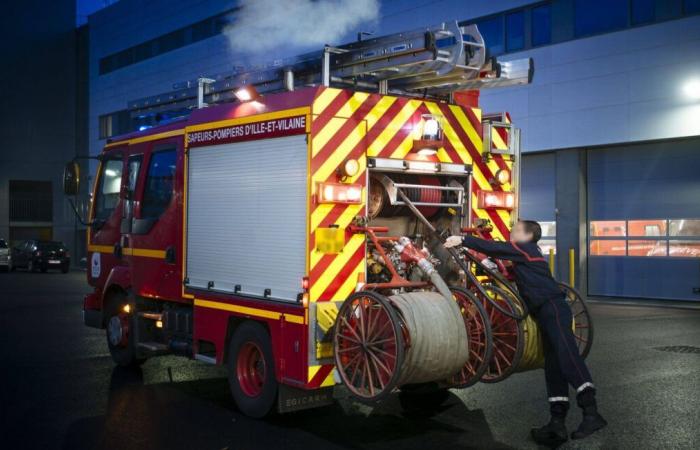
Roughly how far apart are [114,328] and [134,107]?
293 cm

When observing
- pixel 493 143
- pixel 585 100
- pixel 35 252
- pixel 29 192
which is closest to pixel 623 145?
pixel 585 100

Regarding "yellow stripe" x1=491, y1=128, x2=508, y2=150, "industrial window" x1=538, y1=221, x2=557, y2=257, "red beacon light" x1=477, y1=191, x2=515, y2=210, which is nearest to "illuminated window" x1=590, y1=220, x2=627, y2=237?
"industrial window" x1=538, y1=221, x2=557, y2=257

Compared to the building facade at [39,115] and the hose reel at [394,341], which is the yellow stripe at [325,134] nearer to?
the hose reel at [394,341]

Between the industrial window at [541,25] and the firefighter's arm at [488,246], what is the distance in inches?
704

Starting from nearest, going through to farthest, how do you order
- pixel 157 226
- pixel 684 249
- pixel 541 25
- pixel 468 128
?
pixel 468 128
pixel 157 226
pixel 684 249
pixel 541 25

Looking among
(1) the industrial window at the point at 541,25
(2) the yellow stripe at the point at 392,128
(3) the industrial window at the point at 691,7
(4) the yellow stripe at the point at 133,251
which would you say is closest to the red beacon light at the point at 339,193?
(2) the yellow stripe at the point at 392,128

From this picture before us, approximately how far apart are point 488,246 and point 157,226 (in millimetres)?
3811

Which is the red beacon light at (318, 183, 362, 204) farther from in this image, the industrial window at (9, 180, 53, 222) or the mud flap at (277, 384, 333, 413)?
the industrial window at (9, 180, 53, 222)

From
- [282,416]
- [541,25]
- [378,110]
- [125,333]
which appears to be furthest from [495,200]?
[541,25]

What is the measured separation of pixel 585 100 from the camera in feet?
73.6

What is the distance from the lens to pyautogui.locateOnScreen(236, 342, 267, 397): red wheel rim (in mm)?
7383

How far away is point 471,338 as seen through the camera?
6875mm

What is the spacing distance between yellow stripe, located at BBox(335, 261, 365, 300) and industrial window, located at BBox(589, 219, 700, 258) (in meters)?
16.1

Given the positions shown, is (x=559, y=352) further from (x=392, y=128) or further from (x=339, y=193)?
(x=392, y=128)
